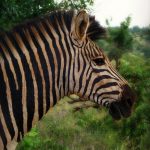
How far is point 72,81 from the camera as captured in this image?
4.93 m

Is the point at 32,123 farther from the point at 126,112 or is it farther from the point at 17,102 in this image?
the point at 126,112

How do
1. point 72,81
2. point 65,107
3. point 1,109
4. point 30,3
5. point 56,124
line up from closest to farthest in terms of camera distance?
point 1,109, point 72,81, point 30,3, point 56,124, point 65,107

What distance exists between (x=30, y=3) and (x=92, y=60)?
5.74 metres

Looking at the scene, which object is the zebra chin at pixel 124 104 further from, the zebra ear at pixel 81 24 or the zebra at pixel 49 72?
the zebra ear at pixel 81 24

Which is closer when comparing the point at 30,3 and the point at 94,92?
the point at 94,92

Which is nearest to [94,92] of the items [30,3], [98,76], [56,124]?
[98,76]

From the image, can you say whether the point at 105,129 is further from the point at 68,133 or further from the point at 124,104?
the point at 124,104

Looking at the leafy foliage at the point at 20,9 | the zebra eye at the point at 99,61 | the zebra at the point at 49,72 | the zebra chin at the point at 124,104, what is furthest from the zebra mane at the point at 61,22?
the leafy foliage at the point at 20,9

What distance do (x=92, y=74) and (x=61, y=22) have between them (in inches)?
23.0

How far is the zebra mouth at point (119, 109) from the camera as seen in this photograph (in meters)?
5.10

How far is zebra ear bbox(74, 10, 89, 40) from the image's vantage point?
191 inches

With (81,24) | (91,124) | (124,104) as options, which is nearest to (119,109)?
(124,104)

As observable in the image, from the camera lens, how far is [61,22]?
4.99 m

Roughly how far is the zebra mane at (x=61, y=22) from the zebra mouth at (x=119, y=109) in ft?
2.30
